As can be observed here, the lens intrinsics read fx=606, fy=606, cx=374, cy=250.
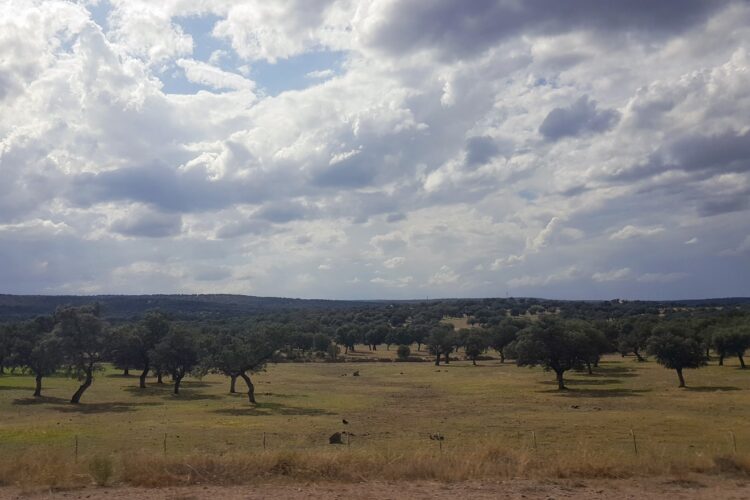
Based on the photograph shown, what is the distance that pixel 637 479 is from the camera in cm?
1786

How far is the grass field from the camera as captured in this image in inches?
1093

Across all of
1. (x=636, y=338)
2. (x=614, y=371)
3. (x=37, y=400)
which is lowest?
(x=614, y=371)

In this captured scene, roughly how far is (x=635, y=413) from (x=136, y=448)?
35673 mm

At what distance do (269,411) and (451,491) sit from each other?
3767cm

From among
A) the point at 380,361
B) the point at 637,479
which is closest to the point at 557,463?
the point at 637,479

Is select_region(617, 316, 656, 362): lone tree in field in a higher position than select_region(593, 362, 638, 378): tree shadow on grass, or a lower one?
higher

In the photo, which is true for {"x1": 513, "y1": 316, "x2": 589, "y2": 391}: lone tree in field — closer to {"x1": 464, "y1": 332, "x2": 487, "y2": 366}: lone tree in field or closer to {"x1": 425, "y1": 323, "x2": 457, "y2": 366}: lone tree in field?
{"x1": 464, "y1": 332, "x2": 487, "y2": 366}: lone tree in field

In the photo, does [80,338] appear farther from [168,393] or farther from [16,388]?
[16,388]

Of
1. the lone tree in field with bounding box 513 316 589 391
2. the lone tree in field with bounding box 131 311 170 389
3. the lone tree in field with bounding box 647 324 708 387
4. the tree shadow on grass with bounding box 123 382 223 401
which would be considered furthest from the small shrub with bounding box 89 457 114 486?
the lone tree in field with bounding box 131 311 170 389

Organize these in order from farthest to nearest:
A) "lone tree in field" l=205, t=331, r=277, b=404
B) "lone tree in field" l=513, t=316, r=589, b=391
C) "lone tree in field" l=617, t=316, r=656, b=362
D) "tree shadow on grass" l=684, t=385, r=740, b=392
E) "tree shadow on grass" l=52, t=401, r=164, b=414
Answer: "lone tree in field" l=617, t=316, r=656, b=362 → "lone tree in field" l=513, t=316, r=589, b=391 → "lone tree in field" l=205, t=331, r=277, b=404 → "tree shadow on grass" l=684, t=385, r=740, b=392 → "tree shadow on grass" l=52, t=401, r=164, b=414

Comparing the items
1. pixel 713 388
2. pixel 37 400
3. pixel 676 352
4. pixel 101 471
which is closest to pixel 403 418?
pixel 101 471

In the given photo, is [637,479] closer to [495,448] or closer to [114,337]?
[495,448]

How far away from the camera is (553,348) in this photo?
73.5 metres

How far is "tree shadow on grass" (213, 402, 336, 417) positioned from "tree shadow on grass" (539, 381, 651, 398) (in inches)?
1075
